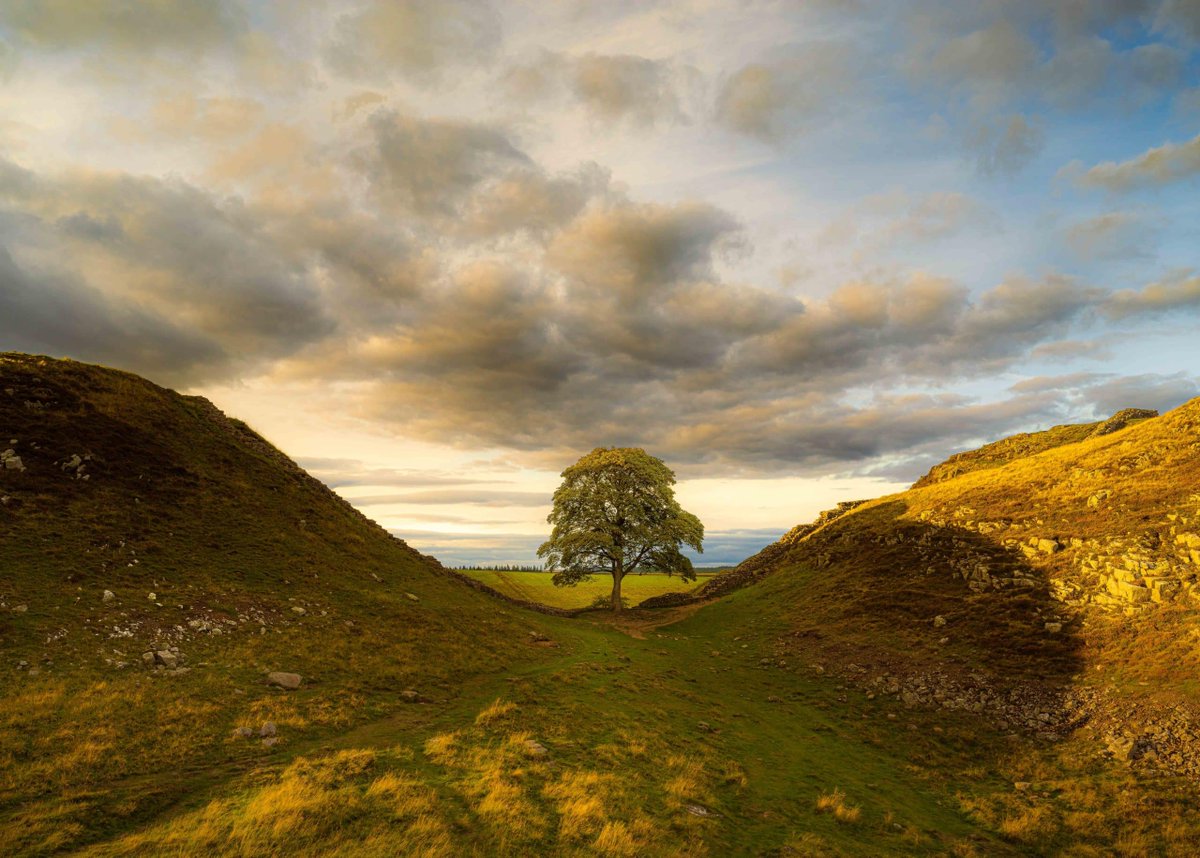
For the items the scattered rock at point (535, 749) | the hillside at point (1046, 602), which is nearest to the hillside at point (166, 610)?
the scattered rock at point (535, 749)

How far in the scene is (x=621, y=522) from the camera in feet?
170

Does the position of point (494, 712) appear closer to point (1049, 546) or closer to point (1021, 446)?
point (1049, 546)

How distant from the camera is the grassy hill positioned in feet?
38.2

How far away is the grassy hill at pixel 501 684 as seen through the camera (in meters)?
11.7

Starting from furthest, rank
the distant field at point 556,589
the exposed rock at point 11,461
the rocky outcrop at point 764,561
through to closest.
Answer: the distant field at point 556,589
the rocky outcrop at point 764,561
the exposed rock at point 11,461

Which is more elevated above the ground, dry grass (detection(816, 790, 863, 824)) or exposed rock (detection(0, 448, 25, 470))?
exposed rock (detection(0, 448, 25, 470))

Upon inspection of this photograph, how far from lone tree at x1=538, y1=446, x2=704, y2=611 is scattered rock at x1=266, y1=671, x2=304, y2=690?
3176cm

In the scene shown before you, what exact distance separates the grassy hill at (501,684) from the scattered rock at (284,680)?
39cm

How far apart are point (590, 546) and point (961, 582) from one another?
29.3 m

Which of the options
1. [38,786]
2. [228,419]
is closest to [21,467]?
[228,419]

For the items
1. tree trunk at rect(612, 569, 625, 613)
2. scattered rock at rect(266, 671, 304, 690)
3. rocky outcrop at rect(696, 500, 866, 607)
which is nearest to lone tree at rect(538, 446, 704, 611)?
tree trunk at rect(612, 569, 625, 613)

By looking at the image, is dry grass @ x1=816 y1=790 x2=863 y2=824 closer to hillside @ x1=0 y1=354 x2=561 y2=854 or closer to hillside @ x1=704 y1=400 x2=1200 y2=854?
hillside @ x1=704 y1=400 x2=1200 y2=854

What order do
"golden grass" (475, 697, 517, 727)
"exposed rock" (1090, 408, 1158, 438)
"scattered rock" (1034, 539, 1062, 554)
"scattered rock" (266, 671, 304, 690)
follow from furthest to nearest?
"exposed rock" (1090, 408, 1158, 438), "scattered rock" (1034, 539, 1062, 554), "scattered rock" (266, 671, 304, 690), "golden grass" (475, 697, 517, 727)

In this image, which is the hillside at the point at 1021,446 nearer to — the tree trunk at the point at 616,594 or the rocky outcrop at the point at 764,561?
the rocky outcrop at the point at 764,561
